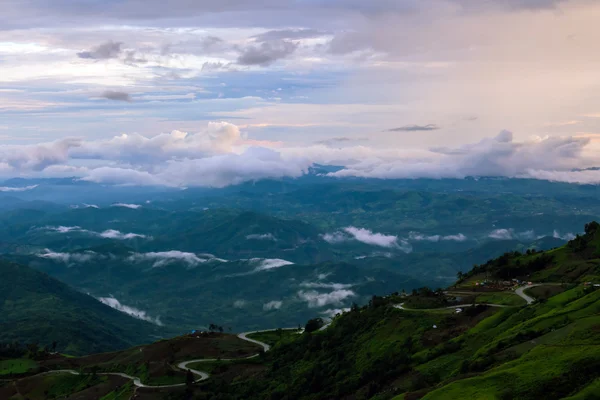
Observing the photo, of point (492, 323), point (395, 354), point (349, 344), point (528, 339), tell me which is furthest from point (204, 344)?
point (528, 339)

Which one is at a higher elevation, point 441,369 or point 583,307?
point 583,307

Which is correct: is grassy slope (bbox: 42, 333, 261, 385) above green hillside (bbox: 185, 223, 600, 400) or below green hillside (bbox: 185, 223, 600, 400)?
below

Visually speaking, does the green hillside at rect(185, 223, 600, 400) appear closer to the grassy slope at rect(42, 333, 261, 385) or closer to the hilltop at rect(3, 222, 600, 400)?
the hilltop at rect(3, 222, 600, 400)

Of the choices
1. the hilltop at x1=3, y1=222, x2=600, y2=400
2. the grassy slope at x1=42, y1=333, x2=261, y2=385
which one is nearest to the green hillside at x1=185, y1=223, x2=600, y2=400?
the hilltop at x1=3, y1=222, x2=600, y2=400

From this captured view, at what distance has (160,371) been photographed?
159375 millimetres

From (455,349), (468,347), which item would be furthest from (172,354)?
(468,347)

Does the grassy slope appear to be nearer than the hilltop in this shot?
No

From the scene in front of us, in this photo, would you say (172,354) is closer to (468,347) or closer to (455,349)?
(455,349)

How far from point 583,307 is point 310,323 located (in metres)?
102

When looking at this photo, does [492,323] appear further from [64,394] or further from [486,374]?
[64,394]

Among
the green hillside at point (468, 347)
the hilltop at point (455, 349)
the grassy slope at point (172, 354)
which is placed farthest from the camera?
the grassy slope at point (172, 354)

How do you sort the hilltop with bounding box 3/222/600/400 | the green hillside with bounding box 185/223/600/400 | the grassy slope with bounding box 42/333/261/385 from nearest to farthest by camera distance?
1. the green hillside with bounding box 185/223/600/400
2. the hilltop with bounding box 3/222/600/400
3. the grassy slope with bounding box 42/333/261/385

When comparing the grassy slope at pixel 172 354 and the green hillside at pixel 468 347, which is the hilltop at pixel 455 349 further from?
the grassy slope at pixel 172 354

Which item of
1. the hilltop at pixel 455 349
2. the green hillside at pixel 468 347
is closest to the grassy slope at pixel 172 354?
the hilltop at pixel 455 349
